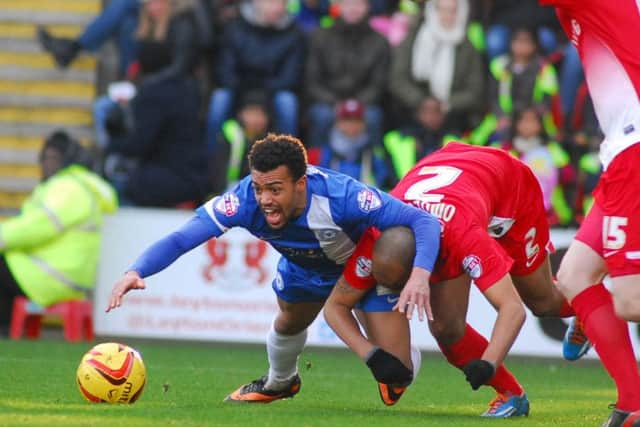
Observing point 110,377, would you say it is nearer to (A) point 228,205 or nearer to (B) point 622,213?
(A) point 228,205

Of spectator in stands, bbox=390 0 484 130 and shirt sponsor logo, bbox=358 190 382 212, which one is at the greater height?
shirt sponsor logo, bbox=358 190 382 212

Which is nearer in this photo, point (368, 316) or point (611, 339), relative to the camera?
point (611, 339)

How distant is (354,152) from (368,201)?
673 centimetres

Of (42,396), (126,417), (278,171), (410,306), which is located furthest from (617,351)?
(42,396)

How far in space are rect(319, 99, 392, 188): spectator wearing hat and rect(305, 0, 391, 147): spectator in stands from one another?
608mm

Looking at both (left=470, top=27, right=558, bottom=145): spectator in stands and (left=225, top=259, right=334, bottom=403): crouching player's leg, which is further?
(left=470, top=27, right=558, bottom=145): spectator in stands

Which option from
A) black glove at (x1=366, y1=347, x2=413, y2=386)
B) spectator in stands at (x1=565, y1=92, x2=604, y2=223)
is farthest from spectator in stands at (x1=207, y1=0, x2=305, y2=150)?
black glove at (x1=366, y1=347, x2=413, y2=386)

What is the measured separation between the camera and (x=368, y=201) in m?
7.41

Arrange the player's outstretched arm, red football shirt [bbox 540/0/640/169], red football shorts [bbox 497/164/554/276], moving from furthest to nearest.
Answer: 1. red football shorts [bbox 497/164/554/276]
2. the player's outstretched arm
3. red football shirt [bbox 540/0/640/169]

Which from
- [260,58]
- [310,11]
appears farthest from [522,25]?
[260,58]

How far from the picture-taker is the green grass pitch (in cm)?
706

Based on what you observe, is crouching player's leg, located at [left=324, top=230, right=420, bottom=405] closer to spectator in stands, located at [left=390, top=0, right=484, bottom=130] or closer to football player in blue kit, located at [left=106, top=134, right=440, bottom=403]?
football player in blue kit, located at [left=106, top=134, right=440, bottom=403]

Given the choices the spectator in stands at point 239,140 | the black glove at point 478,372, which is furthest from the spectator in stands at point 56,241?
the black glove at point 478,372

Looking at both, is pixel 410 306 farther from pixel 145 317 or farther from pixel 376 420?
pixel 145 317
